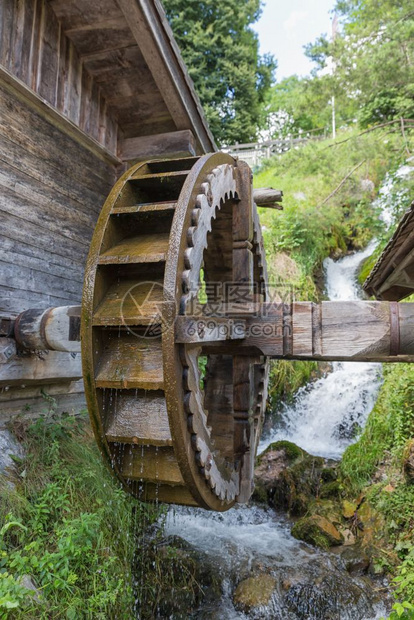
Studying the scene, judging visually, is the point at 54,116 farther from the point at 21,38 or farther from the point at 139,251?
the point at 139,251

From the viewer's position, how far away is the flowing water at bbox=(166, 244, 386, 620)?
3.54 meters

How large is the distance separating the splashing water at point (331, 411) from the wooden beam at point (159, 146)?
4488 millimetres

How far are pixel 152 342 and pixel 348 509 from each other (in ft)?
11.7

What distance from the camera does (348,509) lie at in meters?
4.76

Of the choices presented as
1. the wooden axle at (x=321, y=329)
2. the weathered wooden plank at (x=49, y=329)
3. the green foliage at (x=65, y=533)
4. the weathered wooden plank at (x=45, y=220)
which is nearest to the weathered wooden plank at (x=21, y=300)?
the weathered wooden plank at (x=49, y=329)

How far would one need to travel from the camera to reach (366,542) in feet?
13.8

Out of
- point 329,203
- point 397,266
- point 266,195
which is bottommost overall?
point 397,266

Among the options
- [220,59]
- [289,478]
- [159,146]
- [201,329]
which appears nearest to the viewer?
[201,329]

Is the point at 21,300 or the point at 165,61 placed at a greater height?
the point at 165,61

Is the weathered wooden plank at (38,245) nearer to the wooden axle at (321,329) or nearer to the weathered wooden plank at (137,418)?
the weathered wooden plank at (137,418)

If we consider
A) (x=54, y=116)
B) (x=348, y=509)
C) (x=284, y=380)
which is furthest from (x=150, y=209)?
(x=284, y=380)

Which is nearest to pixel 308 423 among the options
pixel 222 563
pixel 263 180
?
pixel 222 563

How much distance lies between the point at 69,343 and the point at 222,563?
252 centimetres

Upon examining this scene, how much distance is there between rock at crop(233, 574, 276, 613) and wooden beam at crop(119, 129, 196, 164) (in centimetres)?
408
